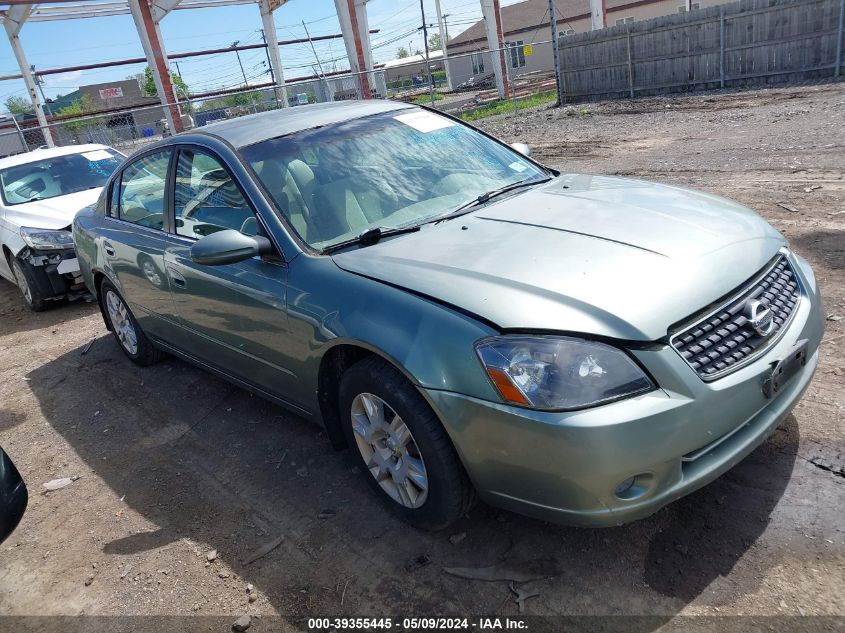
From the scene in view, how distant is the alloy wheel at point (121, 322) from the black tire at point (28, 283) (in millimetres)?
2416

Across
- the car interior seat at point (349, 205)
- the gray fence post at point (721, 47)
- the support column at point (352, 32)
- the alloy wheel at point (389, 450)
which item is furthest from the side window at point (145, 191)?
the support column at point (352, 32)

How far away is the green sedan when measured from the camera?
90.2 inches

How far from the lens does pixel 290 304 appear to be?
10.4 ft

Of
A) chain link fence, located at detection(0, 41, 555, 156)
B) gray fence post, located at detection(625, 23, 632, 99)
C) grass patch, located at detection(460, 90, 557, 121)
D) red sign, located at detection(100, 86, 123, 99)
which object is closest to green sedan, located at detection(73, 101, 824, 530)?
chain link fence, located at detection(0, 41, 555, 156)

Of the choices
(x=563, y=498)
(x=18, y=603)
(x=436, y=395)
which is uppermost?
Result: (x=436, y=395)

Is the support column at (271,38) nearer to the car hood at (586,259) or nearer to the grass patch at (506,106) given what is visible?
the grass patch at (506,106)

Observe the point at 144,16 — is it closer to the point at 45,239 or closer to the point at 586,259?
the point at 45,239

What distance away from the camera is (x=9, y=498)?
2.76m

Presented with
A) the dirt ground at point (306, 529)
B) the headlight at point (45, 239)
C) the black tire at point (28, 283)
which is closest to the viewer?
the dirt ground at point (306, 529)

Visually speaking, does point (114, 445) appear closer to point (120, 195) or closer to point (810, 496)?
point (120, 195)

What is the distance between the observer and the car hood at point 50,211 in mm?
7511

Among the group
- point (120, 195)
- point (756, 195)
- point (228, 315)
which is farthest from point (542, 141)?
point (228, 315)

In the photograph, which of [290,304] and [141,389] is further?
[141,389]

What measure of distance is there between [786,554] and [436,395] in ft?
4.64
